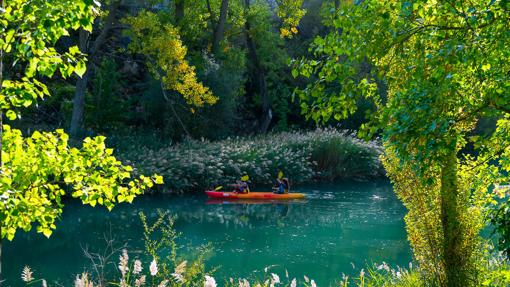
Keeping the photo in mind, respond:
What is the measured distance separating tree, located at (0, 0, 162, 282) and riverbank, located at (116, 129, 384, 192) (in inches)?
551

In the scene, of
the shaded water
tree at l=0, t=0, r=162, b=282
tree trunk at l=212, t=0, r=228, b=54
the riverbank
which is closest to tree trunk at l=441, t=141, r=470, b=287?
tree at l=0, t=0, r=162, b=282

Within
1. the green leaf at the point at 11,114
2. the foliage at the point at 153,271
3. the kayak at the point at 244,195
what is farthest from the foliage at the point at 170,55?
the green leaf at the point at 11,114

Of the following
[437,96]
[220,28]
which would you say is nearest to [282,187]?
[220,28]

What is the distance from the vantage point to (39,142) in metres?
5.00

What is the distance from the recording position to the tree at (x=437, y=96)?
14.3ft

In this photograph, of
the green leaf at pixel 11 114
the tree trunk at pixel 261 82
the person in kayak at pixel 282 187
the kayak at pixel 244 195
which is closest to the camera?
the green leaf at pixel 11 114

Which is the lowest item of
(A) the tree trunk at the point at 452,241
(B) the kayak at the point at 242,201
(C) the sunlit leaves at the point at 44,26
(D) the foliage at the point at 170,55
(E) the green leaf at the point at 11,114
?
(B) the kayak at the point at 242,201

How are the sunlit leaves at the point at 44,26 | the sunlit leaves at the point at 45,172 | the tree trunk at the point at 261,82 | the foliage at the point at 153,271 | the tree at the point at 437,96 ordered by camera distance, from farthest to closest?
the tree trunk at the point at 261,82, the sunlit leaves at the point at 45,172, the foliage at the point at 153,271, the tree at the point at 437,96, the sunlit leaves at the point at 44,26

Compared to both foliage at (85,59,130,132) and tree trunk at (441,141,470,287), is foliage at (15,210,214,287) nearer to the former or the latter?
tree trunk at (441,141,470,287)

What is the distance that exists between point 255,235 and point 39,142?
10455 mm

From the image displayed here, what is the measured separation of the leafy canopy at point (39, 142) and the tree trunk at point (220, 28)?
19752 millimetres

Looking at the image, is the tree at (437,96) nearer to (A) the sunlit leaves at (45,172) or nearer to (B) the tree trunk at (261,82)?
(A) the sunlit leaves at (45,172)

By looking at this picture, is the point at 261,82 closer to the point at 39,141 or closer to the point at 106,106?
the point at 106,106

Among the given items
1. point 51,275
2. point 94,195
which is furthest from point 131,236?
point 94,195
